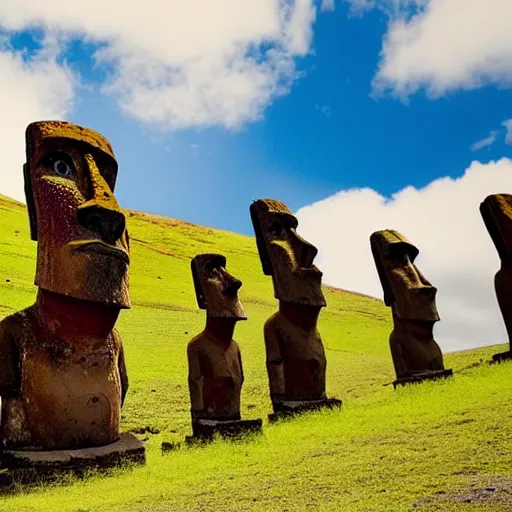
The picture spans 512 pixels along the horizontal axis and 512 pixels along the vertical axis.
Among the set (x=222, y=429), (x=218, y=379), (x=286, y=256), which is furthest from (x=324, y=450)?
(x=286, y=256)

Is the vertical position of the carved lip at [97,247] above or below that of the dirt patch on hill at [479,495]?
above

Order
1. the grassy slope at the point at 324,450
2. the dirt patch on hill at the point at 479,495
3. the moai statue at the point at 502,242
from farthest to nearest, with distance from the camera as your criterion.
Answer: the moai statue at the point at 502,242 < the grassy slope at the point at 324,450 < the dirt patch on hill at the point at 479,495

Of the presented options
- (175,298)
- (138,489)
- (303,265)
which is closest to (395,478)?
(138,489)

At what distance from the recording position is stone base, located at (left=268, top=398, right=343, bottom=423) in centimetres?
1027

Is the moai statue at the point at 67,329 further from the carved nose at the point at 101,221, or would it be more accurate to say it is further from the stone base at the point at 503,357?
the stone base at the point at 503,357

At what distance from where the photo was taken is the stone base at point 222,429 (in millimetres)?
8773

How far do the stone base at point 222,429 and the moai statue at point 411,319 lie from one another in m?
3.98

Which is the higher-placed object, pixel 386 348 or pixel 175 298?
pixel 175 298

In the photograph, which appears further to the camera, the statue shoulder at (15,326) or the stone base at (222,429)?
the stone base at (222,429)

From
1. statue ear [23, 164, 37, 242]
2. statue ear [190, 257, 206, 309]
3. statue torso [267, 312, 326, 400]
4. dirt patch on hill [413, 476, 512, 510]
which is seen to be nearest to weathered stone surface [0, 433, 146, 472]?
statue ear [23, 164, 37, 242]

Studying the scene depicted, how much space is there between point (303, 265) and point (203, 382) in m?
2.61

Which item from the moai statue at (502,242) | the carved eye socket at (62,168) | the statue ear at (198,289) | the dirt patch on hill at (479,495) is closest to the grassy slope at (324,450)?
the dirt patch on hill at (479,495)

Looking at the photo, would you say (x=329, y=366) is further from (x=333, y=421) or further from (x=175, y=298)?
(x=175, y=298)

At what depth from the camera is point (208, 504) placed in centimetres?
511
